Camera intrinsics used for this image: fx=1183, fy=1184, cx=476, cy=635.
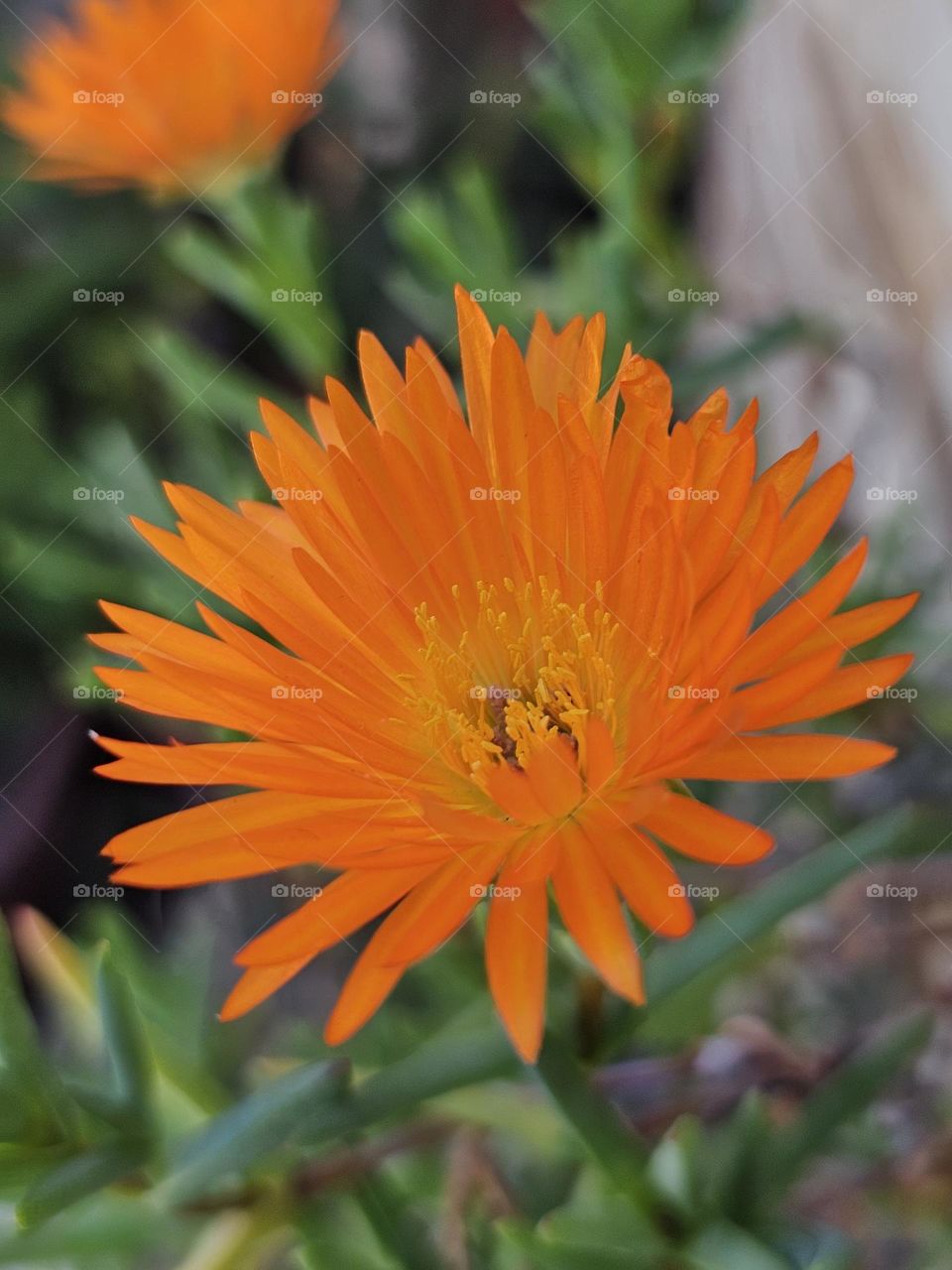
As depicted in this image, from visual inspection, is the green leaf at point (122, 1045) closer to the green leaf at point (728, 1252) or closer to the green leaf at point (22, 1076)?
the green leaf at point (22, 1076)

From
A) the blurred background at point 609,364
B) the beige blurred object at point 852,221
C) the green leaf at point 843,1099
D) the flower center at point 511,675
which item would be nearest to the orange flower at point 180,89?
the blurred background at point 609,364

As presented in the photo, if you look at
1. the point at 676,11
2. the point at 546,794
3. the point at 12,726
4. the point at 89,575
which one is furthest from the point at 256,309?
the point at 546,794

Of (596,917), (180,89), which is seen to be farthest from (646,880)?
(180,89)

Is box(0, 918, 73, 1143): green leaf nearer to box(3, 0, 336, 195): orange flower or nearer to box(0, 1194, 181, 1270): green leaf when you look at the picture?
box(0, 1194, 181, 1270): green leaf

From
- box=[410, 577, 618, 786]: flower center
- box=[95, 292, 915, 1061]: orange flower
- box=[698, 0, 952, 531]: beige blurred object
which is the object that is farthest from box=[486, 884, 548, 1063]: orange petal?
box=[698, 0, 952, 531]: beige blurred object

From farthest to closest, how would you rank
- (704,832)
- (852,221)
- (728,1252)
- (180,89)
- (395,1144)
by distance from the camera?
(852,221), (180,89), (395,1144), (728,1252), (704,832)

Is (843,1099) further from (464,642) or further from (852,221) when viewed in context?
(852,221)

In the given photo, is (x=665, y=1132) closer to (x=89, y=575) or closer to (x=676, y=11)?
(x=89, y=575)
